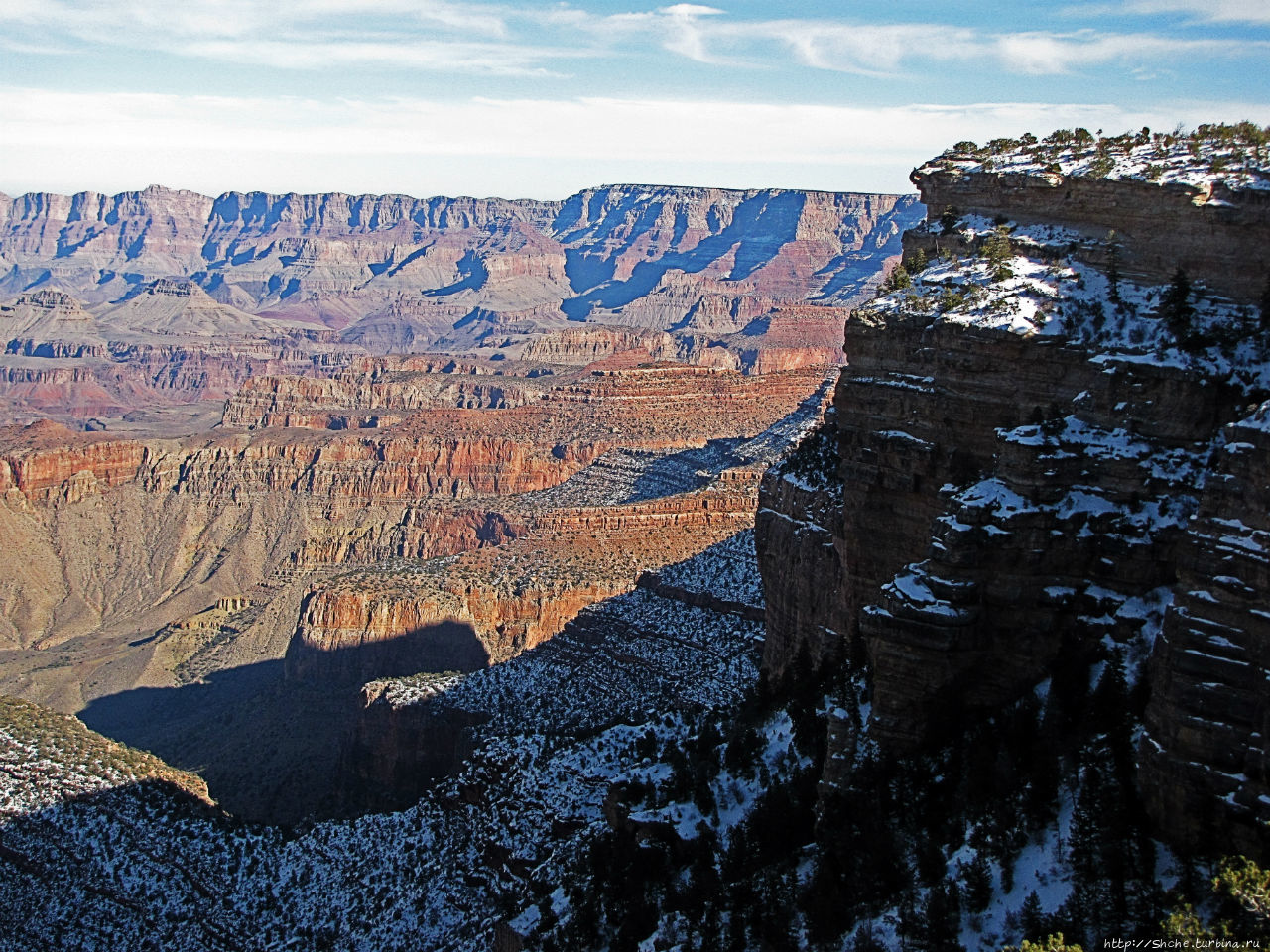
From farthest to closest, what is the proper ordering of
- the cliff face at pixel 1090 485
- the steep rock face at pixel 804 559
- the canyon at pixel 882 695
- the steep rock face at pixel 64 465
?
the steep rock face at pixel 64 465 → the steep rock face at pixel 804 559 → the canyon at pixel 882 695 → the cliff face at pixel 1090 485

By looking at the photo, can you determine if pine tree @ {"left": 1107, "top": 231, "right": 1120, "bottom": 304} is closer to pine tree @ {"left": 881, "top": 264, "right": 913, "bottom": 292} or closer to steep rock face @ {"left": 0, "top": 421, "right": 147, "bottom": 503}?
pine tree @ {"left": 881, "top": 264, "right": 913, "bottom": 292}

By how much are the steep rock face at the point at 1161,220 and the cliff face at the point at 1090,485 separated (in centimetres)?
4

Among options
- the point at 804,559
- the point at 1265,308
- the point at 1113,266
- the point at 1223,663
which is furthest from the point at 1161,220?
the point at 804,559

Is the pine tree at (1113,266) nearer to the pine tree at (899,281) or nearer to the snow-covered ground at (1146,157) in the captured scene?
the snow-covered ground at (1146,157)

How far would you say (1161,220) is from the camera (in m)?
24.3

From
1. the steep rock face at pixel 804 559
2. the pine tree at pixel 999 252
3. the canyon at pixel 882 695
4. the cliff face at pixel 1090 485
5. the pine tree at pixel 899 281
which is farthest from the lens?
the steep rock face at pixel 804 559

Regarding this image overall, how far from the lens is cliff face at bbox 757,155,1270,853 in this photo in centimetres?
1869

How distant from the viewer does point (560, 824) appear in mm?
35938

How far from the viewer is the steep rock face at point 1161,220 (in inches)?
915

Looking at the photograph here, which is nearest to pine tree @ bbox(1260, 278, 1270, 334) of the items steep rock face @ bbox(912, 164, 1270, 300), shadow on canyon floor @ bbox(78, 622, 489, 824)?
steep rock face @ bbox(912, 164, 1270, 300)

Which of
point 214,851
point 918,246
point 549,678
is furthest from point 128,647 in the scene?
point 918,246

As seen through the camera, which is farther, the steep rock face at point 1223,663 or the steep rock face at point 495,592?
the steep rock face at point 495,592

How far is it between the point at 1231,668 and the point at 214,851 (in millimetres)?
30619

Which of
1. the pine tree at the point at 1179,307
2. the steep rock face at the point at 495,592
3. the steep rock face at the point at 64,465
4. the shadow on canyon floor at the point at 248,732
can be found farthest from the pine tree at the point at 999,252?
the steep rock face at the point at 64,465
